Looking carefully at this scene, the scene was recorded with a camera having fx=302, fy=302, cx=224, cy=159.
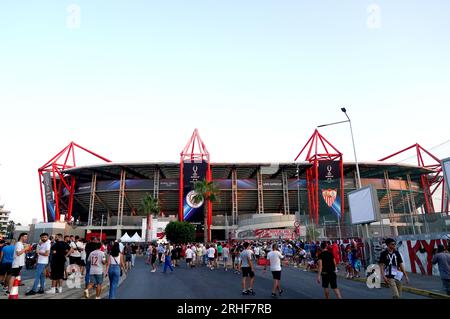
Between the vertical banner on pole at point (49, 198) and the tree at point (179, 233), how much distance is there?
36489 mm

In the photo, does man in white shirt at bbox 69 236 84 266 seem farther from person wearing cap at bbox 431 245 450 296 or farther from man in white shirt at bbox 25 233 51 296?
person wearing cap at bbox 431 245 450 296

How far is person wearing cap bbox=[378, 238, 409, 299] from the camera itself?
8133 mm

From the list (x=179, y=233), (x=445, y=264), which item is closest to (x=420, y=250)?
(x=445, y=264)

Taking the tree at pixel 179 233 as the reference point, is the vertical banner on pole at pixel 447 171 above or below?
above

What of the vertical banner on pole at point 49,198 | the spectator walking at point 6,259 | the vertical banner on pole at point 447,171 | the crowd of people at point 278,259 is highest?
the vertical banner on pole at point 49,198

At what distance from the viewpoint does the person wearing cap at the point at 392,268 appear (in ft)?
26.7

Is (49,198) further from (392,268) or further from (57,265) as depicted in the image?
(392,268)

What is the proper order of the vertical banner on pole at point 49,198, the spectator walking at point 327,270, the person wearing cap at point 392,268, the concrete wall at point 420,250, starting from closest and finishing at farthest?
the spectator walking at point 327,270 → the person wearing cap at point 392,268 → the concrete wall at point 420,250 → the vertical banner on pole at point 49,198

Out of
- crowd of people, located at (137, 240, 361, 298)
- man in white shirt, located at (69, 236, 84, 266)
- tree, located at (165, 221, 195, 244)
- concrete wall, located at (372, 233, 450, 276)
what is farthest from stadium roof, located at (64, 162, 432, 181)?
man in white shirt, located at (69, 236, 84, 266)

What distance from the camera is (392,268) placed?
8.24m

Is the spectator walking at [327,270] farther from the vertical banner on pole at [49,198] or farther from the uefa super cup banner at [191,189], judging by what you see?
the vertical banner on pole at [49,198]

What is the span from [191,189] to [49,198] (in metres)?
32.5

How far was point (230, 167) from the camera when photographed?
67500 millimetres

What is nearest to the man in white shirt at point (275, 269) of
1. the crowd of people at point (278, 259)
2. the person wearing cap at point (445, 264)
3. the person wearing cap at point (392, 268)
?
the crowd of people at point (278, 259)
